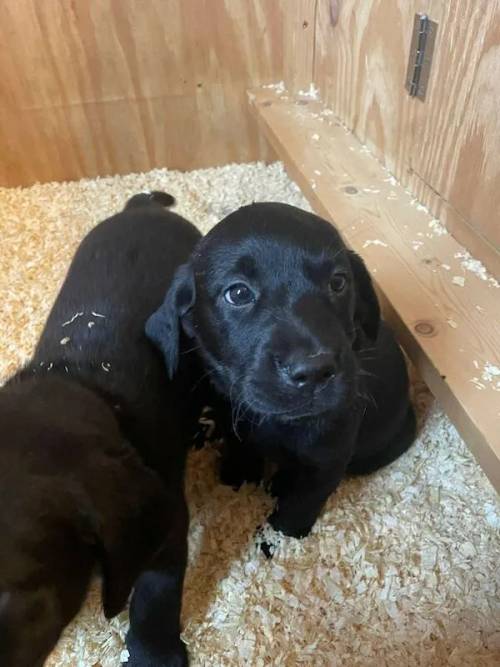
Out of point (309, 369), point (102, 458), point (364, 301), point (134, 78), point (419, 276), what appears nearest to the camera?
point (102, 458)

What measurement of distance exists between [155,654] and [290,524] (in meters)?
0.41

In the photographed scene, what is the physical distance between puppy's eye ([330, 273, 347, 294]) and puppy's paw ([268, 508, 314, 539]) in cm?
55

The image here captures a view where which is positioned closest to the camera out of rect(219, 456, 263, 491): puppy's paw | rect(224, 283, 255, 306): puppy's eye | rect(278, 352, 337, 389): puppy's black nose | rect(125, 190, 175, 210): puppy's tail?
rect(278, 352, 337, 389): puppy's black nose

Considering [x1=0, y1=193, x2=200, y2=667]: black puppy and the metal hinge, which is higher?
the metal hinge

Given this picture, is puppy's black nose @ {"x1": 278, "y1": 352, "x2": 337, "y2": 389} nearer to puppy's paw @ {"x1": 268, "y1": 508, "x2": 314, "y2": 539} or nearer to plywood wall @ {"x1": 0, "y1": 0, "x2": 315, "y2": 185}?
puppy's paw @ {"x1": 268, "y1": 508, "x2": 314, "y2": 539}

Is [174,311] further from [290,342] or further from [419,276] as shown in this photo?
[419,276]

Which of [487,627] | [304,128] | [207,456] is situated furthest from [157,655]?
[304,128]

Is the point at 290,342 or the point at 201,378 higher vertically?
the point at 290,342

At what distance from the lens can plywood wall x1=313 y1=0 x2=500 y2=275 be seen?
149 cm

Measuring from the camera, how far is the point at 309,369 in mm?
1093

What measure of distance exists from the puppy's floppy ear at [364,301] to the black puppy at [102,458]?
0.42 metres

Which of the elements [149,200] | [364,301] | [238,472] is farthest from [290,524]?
[149,200]

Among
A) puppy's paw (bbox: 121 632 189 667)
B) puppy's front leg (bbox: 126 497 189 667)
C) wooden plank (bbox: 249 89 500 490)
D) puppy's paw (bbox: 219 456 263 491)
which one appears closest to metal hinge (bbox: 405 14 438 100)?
wooden plank (bbox: 249 89 500 490)

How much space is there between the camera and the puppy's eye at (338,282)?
128cm
